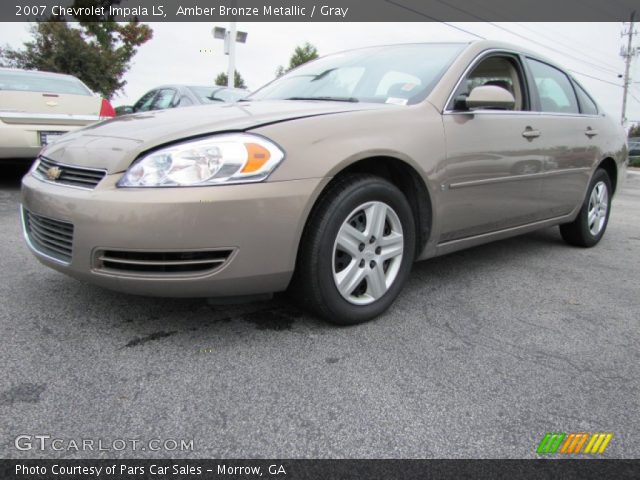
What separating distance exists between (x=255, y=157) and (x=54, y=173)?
93cm

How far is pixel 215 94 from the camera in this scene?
22.8 ft

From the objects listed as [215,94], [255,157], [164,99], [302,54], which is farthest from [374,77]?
[302,54]

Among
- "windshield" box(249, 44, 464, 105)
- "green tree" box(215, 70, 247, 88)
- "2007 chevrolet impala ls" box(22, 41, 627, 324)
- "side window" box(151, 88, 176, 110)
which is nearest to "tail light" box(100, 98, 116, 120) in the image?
"side window" box(151, 88, 176, 110)

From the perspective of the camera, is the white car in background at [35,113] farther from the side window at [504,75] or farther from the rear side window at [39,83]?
the side window at [504,75]

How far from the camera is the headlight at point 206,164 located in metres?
1.92

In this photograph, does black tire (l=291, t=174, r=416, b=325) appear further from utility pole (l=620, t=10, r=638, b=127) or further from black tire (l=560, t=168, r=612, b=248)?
utility pole (l=620, t=10, r=638, b=127)

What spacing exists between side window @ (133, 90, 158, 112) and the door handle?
629cm

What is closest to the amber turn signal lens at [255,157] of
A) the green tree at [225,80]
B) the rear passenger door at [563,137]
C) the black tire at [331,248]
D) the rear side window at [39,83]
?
the black tire at [331,248]

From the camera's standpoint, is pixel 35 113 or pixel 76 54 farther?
pixel 76 54

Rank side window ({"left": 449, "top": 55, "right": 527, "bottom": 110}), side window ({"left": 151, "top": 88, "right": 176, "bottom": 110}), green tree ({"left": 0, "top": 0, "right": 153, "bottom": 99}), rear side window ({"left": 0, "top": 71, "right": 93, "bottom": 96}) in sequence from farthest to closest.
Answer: green tree ({"left": 0, "top": 0, "right": 153, "bottom": 99}) < side window ({"left": 151, "top": 88, "right": 176, "bottom": 110}) < rear side window ({"left": 0, "top": 71, "right": 93, "bottom": 96}) < side window ({"left": 449, "top": 55, "right": 527, "bottom": 110})

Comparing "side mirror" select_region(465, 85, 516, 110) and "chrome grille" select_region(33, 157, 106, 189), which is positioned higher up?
"side mirror" select_region(465, 85, 516, 110)

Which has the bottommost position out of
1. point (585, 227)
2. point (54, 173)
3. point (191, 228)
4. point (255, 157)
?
point (585, 227)

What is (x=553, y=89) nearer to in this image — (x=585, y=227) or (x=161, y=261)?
(x=585, y=227)

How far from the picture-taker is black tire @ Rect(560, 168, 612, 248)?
402 cm
